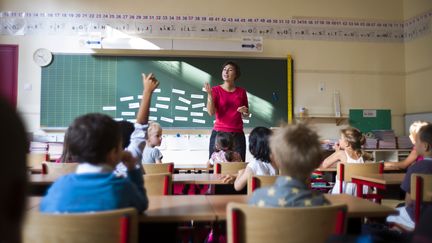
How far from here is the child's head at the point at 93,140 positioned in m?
1.38

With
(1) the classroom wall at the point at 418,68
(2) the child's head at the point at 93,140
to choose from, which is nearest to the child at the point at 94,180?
(2) the child's head at the point at 93,140

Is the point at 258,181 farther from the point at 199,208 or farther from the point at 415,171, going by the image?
the point at 415,171

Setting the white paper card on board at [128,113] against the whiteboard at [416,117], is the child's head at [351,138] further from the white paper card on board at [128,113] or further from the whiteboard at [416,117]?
the white paper card on board at [128,113]

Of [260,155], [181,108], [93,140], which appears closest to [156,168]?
[260,155]

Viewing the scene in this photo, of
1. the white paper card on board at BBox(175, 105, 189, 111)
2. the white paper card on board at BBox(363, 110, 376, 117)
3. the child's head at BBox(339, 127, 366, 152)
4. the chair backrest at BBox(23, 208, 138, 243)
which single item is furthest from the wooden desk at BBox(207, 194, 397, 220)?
the white paper card on board at BBox(363, 110, 376, 117)

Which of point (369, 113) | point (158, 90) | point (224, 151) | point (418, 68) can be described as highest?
point (418, 68)

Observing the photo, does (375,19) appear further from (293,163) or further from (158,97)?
(293,163)

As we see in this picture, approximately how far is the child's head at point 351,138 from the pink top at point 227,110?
1.08 m

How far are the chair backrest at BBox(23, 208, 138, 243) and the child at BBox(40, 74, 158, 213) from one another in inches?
7.0

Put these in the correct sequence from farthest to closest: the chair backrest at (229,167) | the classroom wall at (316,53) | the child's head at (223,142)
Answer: the classroom wall at (316,53), the child's head at (223,142), the chair backrest at (229,167)

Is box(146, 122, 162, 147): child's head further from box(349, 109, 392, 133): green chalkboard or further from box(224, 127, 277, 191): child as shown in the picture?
box(349, 109, 392, 133): green chalkboard

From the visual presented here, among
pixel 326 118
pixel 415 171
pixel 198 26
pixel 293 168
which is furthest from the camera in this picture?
pixel 326 118

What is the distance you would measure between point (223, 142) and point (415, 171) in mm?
1859

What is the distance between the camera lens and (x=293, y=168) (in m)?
1.47
